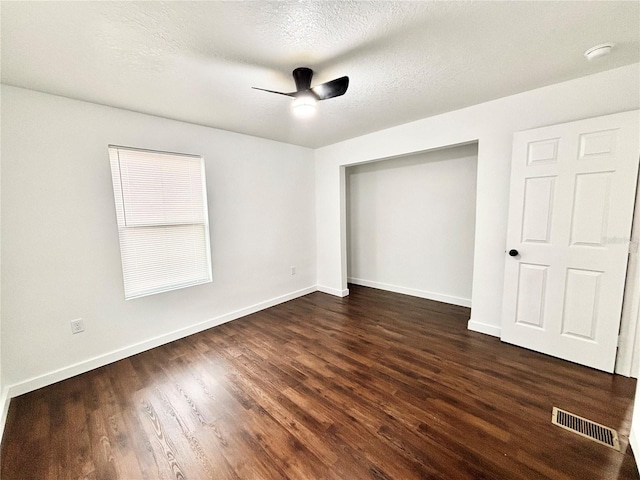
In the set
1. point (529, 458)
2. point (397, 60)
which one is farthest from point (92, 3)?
point (529, 458)

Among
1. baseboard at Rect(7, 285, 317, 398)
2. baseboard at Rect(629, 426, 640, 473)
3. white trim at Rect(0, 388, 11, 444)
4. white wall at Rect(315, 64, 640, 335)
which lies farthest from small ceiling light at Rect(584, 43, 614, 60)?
white trim at Rect(0, 388, 11, 444)

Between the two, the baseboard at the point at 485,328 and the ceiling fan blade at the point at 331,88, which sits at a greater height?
the ceiling fan blade at the point at 331,88

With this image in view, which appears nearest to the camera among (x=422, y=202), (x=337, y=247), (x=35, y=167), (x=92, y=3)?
(x=92, y=3)

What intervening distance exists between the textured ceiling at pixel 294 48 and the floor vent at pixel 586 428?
8.02 feet

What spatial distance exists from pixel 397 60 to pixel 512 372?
8.75 feet

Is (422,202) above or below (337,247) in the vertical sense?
above

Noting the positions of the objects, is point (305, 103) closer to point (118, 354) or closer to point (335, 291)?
point (118, 354)

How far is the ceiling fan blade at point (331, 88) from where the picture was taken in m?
1.72

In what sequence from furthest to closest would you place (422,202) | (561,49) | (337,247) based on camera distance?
(337,247)
(422,202)
(561,49)

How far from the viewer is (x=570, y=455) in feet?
4.72

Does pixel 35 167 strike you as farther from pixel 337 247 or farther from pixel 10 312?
pixel 337 247

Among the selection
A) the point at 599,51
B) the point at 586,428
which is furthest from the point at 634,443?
the point at 599,51

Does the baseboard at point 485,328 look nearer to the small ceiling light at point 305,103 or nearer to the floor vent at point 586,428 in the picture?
the floor vent at point 586,428

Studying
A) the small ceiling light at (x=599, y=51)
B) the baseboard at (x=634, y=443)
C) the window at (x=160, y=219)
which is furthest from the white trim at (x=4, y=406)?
the small ceiling light at (x=599, y=51)
